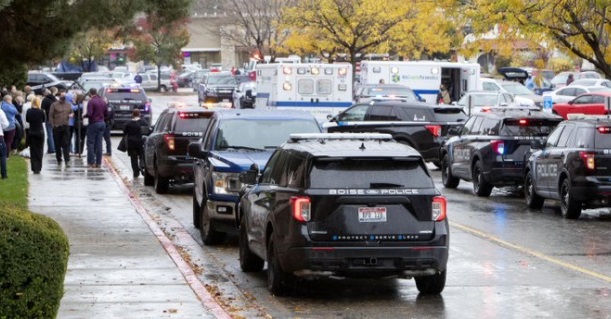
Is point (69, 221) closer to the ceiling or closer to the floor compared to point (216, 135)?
closer to the floor

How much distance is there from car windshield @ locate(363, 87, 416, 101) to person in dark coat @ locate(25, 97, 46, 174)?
63.1 feet

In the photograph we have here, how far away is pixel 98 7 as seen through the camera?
780 inches

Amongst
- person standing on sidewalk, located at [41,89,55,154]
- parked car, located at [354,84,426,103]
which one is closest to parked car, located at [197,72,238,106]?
parked car, located at [354,84,426,103]

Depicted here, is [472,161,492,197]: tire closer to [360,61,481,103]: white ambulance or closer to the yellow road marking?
the yellow road marking

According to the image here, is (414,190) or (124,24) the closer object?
(414,190)

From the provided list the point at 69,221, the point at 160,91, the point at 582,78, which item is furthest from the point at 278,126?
the point at 160,91

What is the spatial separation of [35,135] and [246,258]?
15243 mm

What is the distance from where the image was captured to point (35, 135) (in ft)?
95.6

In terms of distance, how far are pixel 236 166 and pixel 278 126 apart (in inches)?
69.5

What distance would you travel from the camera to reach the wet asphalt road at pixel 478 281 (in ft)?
41.4

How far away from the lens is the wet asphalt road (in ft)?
41.4

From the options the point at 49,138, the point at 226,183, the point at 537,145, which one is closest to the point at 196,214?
the point at 226,183

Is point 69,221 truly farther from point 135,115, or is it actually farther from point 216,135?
point 135,115

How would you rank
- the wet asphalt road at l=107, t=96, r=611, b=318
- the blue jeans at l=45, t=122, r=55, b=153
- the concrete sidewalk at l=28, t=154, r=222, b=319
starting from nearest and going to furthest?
the concrete sidewalk at l=28, t=154, r=222, b=319 → the wet asphalt road at l=107, t=96, r=611, b=318 → the blue jeans at l=45, t=122, r=55, b=153
